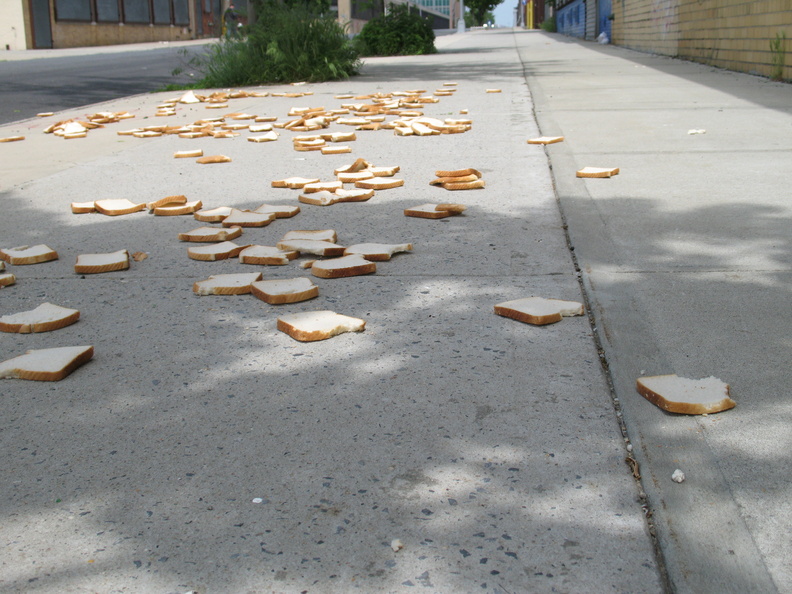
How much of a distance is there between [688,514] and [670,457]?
0.23 metres

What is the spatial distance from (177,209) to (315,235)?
1.06m

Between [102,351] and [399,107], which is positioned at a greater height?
[399,107]

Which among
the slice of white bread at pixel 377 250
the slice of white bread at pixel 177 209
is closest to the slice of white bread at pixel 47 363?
the slice of white bread at pixel 377 250

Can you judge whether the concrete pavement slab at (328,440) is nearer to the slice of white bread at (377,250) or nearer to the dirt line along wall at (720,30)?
the slice of white bread at (377,250)

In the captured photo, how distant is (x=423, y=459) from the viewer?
1.90 meters

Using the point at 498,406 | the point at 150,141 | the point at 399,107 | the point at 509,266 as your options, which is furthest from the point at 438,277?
the point at 399,107

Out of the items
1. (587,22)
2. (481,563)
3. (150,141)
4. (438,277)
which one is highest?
(587,22)

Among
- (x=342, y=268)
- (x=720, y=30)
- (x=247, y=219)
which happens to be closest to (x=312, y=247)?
(x=342, y=268)

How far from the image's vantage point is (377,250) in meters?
3.49

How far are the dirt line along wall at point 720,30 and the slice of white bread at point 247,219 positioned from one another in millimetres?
8411

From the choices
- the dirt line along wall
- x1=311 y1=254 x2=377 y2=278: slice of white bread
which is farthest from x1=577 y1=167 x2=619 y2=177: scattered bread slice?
the dirt line along wall

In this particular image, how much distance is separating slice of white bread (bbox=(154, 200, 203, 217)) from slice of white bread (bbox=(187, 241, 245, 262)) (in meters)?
0.80

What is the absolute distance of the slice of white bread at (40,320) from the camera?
9.02ft

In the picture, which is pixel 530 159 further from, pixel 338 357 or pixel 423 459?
pixel 423 459
